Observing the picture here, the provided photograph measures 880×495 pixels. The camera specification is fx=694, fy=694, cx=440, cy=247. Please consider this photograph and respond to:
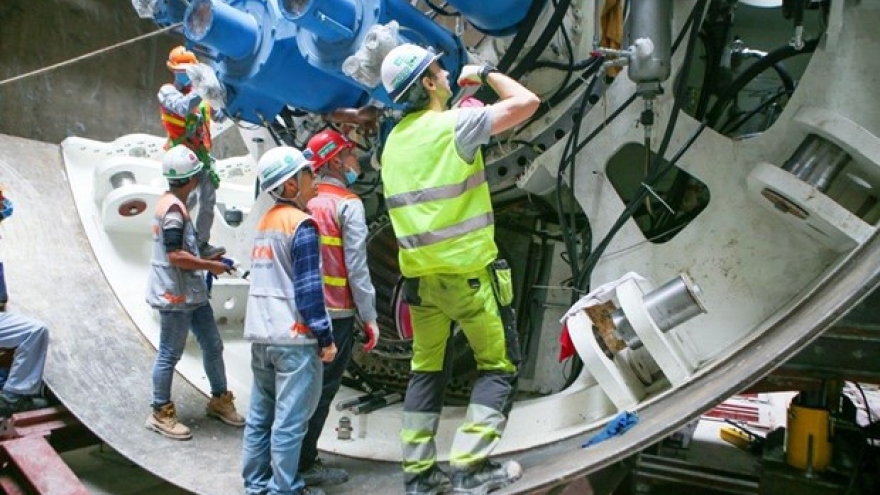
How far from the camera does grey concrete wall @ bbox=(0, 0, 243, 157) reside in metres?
5.06

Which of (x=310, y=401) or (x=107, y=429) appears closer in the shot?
(x=310, y=401)

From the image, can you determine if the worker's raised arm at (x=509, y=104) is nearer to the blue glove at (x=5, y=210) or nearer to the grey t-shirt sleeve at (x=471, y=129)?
the grey t-shirt sleeve at (x=471, y=129)

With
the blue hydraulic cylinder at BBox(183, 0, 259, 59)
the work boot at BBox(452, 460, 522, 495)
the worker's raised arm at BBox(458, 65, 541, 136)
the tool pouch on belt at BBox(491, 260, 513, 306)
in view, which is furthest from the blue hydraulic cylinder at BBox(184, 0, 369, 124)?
the work boot at BBox(452, 460, 522, 495)

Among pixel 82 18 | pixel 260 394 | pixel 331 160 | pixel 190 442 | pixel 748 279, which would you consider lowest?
pixel 190 442

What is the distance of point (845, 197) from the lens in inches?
90.8

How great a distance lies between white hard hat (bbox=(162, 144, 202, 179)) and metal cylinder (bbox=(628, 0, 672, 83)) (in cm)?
188

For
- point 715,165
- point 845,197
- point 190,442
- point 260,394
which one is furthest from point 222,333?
point 845,197

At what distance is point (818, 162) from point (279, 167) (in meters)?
1.78

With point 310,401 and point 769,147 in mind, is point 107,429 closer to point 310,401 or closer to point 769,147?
point 310,401

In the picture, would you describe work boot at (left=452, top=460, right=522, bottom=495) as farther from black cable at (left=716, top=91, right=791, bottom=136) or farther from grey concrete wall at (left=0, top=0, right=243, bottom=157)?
grey concrete wall at (left=0, top=0, right=243, bottom=157)

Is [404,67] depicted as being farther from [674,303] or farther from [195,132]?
[195,132]

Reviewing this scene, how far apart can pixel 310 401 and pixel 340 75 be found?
1.28 metres

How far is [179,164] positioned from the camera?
9.90 feet

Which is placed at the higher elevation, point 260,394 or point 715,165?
point 715,165
